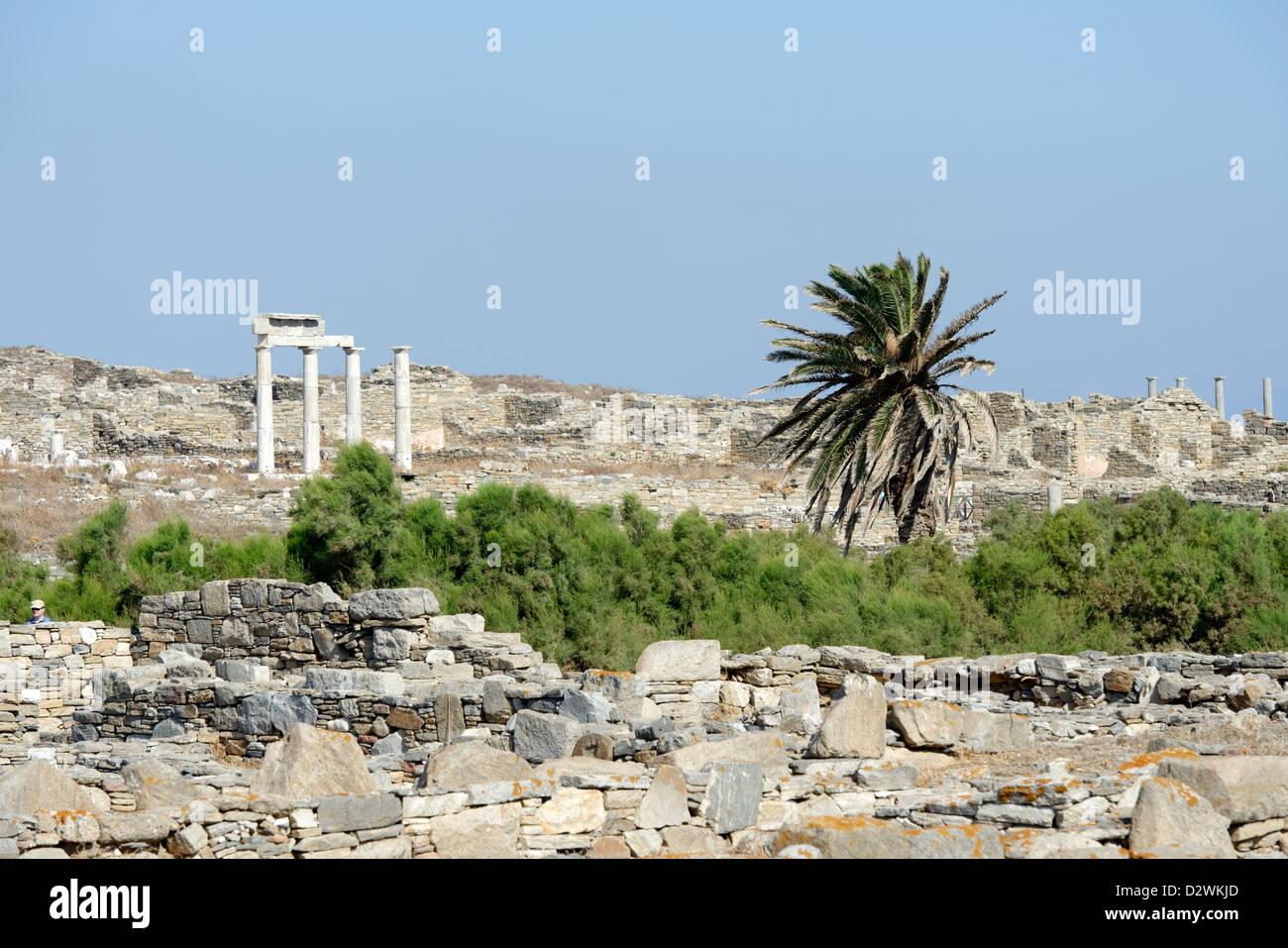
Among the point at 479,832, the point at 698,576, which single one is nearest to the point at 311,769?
the point at 479,832

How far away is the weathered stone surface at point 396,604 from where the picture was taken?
1625 centimetres

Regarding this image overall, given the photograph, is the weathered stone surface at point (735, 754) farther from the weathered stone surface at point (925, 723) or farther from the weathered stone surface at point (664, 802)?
the weathered stone surface at point (925, 723)

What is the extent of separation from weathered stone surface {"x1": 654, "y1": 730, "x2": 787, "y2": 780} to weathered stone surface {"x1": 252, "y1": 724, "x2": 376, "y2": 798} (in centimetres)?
218

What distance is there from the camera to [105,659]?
1775cm

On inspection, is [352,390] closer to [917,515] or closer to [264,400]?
[264,400]

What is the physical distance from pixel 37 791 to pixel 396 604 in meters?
7.26

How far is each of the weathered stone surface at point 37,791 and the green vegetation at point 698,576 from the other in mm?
11208

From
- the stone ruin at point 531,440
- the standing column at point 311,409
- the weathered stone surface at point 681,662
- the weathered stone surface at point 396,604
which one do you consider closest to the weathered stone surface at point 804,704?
the weathered stone surface at point 681,662

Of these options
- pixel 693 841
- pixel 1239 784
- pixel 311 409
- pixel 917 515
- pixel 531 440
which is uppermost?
pixel 311 409

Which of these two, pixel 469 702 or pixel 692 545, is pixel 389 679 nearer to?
pixel 469 702

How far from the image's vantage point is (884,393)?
23.4 metres

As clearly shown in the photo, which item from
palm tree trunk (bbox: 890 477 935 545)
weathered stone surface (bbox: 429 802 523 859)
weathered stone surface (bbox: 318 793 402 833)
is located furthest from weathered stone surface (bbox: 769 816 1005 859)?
palm tree trunk (bbox: 890 477 935 545)

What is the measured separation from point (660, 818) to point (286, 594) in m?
9.42

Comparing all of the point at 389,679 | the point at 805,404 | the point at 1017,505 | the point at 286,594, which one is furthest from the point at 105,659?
the point at 1017,505
